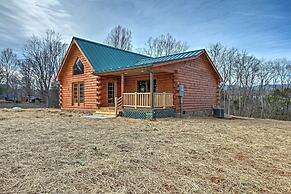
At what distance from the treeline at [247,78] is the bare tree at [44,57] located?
993 inches

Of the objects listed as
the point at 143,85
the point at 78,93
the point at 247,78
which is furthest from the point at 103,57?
the point at 247,78

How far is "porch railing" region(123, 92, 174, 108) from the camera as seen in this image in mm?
11977

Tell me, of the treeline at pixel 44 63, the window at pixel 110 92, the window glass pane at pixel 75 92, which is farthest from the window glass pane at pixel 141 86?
the treeline at pixel 44 63

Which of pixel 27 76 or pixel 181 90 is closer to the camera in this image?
pixel 181 90

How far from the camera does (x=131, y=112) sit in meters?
12.6

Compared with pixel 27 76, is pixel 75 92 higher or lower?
lower

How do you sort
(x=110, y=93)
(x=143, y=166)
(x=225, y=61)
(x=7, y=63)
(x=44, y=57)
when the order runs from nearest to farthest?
(x=143, y=166)
(x=110, y=93)
(x=225, y=61)
(x=44, y=57)
(x=7, y=63)

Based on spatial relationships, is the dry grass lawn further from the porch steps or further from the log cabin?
the porch steps

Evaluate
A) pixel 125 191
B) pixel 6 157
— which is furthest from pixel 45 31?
pixel 125 191

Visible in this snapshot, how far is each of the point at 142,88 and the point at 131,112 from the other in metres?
3.45

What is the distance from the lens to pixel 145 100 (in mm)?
12141

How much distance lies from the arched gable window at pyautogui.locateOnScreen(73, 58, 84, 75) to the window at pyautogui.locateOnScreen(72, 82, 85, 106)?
0.89 metres

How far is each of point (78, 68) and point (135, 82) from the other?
493 cm

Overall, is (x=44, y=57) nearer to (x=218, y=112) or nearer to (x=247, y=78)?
(x=218, y=112)
